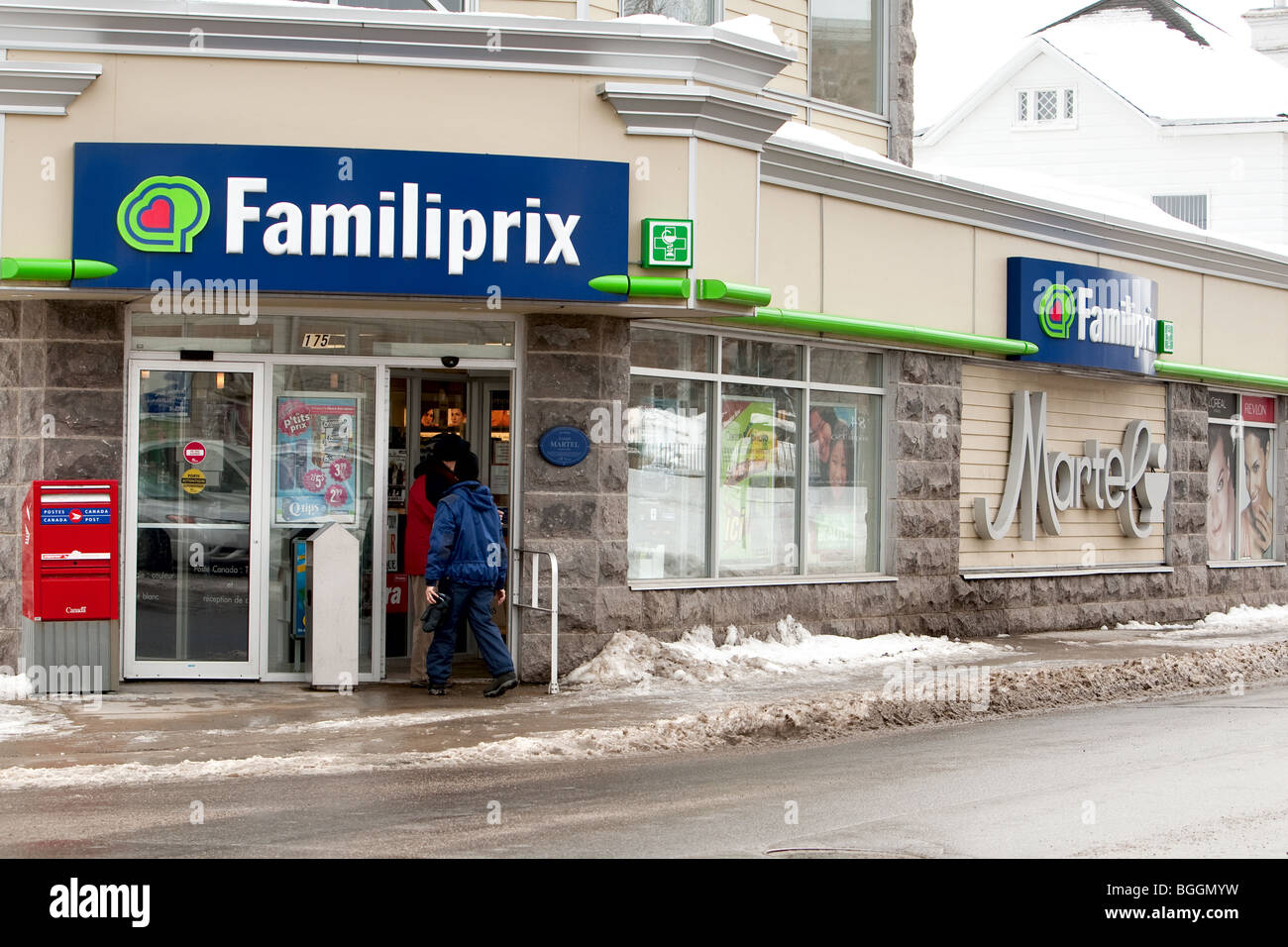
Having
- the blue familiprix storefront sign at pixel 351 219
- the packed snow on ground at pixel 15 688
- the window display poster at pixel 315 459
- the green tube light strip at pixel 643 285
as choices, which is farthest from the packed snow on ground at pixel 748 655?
the packed snow on ground at pixel 15 688

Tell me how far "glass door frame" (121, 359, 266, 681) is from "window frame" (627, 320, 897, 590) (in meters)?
3.04

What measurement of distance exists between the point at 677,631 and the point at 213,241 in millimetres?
4956

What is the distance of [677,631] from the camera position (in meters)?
12.8

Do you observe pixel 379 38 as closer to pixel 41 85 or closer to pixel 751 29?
pixel 41 85

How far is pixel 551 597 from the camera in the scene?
38.9 feet

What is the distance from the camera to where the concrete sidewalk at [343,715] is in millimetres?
9062

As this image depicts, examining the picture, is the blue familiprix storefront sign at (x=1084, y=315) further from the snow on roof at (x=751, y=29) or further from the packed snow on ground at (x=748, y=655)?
the snow on roof at (x=751, y=29)

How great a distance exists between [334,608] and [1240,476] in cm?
1356

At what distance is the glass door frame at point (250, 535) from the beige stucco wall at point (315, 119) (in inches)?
54.6

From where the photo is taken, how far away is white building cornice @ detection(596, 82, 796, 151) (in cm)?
1135
